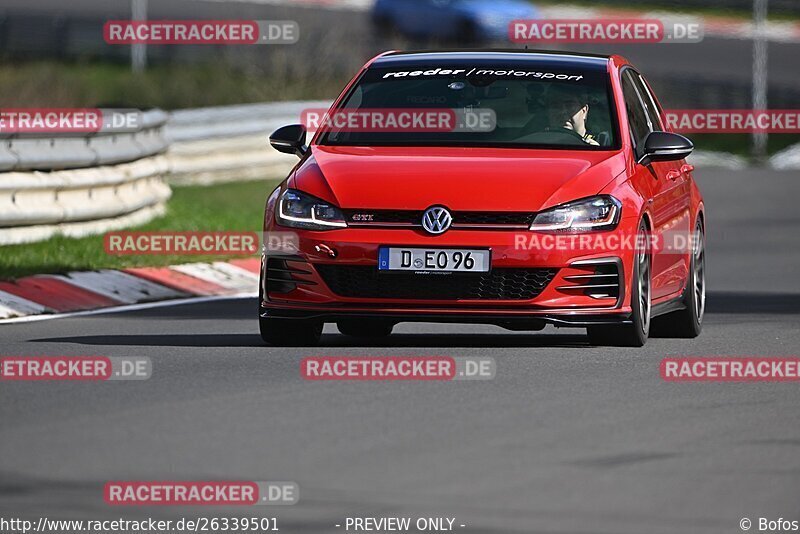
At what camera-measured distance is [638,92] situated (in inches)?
484

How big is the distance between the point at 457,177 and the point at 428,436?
2.78 meters

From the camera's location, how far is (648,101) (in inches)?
495

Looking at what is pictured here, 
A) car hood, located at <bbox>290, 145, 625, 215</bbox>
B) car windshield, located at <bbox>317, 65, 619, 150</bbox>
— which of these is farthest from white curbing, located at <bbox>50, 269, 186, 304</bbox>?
car hood, located at <bbox>290, 145, 625, 215</bbox>

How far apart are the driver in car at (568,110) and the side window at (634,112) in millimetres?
278

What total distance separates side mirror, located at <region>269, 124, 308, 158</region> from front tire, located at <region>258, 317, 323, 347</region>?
3.38 ft

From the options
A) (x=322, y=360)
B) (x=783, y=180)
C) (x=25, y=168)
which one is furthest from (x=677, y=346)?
(x=783, y=180)

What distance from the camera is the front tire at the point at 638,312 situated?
35.0 feet

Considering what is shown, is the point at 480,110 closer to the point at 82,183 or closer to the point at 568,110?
the point at 568,110

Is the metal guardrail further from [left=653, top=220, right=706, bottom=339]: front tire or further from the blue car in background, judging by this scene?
the blue car in background

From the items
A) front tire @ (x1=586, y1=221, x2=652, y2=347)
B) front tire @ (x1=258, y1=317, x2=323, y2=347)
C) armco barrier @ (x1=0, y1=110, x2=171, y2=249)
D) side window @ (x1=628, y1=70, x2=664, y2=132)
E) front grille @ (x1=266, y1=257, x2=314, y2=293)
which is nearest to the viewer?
front grille @ (x1=266, y1=257, x2=314, y2=293)

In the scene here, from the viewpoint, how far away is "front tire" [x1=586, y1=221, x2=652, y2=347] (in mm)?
10680

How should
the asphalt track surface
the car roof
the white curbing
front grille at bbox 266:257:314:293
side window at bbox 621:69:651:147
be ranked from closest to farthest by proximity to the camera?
the asphalt track surface < front grille at bbox 266:257:314:293 < side window at bbox 621:69:651:147 < the car roof < the white curbing

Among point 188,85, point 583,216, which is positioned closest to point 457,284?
point 583,216

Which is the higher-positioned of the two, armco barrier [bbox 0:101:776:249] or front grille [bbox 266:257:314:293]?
armco barrier [bbox 0:101:776:249]
